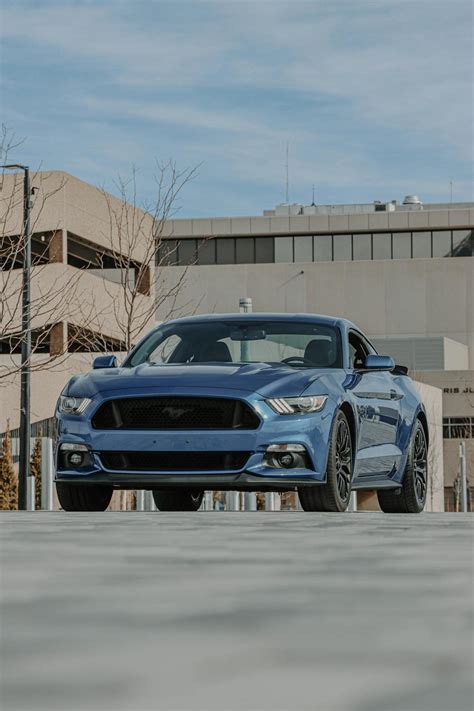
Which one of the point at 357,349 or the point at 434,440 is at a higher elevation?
the point at 357,349

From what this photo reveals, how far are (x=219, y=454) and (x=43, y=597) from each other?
20.3ft

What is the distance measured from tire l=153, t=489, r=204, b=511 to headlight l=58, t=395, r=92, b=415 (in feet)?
8.99

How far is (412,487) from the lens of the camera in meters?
12.8

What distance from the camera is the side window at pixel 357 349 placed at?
12.6 metres

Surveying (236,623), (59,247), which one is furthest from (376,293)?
(236,623)

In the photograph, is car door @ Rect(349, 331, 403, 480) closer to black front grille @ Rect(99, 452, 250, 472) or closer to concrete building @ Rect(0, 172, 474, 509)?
black front grille @ Rect(99, 452, 250, 472)

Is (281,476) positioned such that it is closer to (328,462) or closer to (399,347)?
(328,462)

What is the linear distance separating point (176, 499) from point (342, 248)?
85.3m

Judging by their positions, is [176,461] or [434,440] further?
[434,440]

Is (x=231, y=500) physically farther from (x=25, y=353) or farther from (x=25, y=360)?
(x=25, y=360)

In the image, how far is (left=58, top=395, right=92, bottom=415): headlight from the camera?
35.0 ft

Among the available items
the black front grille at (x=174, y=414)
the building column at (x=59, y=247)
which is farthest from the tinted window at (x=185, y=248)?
the black front grille at (x=174, y=414)

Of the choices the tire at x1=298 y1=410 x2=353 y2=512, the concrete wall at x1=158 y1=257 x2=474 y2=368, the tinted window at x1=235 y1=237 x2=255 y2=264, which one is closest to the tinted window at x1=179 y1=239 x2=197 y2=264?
the tinted window at x1=235 y1=237 x2=255 y2=264

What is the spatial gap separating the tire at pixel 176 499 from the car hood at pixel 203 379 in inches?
110
